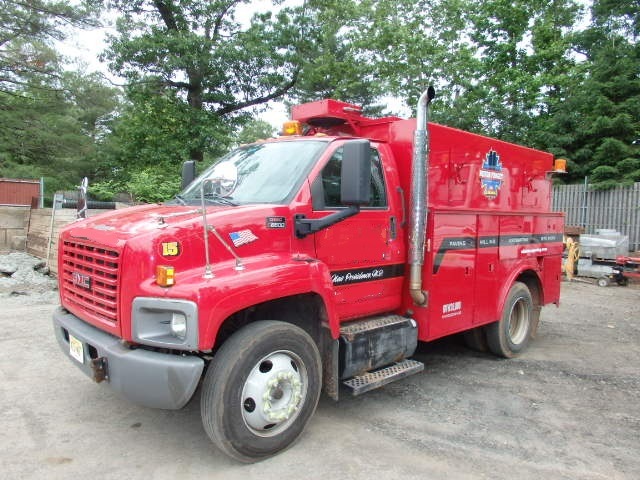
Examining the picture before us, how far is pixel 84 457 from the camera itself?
343cm

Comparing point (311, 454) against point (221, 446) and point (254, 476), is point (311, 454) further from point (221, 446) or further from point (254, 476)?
point (221, 446)

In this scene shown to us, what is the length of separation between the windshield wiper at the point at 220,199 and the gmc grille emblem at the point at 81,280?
112 centimetres

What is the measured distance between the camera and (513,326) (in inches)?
245

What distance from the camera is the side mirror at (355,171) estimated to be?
353 centimetres

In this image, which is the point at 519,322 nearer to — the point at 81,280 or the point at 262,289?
the point at 262,289

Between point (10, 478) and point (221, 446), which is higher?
point (221, 446)

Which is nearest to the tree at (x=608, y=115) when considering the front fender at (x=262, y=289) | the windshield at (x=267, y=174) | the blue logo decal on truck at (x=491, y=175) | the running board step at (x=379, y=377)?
the blue logo decal on truck at (x=491, y=175)

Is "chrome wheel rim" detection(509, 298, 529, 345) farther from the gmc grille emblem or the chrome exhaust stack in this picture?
the gmc grille emblem

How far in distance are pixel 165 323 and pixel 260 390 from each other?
2.63 ft

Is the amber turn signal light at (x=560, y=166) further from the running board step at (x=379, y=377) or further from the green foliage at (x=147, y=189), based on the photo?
the green foliage at (x=147, y=189)

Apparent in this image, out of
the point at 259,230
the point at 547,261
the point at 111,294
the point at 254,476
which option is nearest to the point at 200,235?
the point at 259,230

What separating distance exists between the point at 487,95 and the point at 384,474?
20120 mm

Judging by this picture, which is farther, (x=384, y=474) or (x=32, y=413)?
(x=32, y=413)

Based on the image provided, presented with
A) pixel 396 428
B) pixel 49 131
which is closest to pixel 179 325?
pixel 396 428
